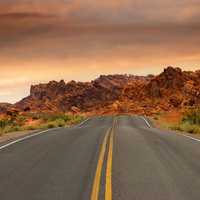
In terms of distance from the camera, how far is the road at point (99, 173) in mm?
9312

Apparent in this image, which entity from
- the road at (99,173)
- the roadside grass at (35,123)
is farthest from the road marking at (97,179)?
the roadside grass at (35,123)

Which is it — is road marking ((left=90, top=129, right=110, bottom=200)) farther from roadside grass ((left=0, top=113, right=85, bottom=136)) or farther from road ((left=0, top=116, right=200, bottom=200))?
roadside grass ((left=0, top=113, right=85, bottom=136))

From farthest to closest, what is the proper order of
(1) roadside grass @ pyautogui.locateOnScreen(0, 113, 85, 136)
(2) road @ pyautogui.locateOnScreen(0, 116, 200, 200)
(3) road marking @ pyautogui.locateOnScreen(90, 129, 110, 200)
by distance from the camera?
(1) roadside grass @ pyautogui.locateOnScreen(0, 113, 85, 136) < (2) road @ pyautogui.locateOnScreen(0, 116, 200, 200) < (3) road marking @ pyautogui.locateOnScreen(90, 129, 110, 200)

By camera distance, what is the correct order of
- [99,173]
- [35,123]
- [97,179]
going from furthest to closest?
[35,123]
[99,173]
[97,179]

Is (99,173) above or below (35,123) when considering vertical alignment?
below

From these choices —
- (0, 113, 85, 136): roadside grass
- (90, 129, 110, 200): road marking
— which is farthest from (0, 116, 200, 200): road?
(0, 113, 85, 136): roadside grass

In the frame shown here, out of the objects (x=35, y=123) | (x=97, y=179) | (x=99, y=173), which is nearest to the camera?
(x=97, y=179)

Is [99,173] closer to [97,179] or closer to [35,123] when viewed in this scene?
[97,179]

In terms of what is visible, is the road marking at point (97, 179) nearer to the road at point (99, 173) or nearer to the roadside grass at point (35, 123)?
the road at point (99, 173)

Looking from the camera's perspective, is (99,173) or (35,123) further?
(35,123)

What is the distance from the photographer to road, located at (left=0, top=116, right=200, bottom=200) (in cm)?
931

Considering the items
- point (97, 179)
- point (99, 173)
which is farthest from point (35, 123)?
point (97, 179)

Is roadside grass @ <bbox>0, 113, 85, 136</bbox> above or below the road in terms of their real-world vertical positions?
above

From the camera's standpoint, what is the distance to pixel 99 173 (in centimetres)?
1183
